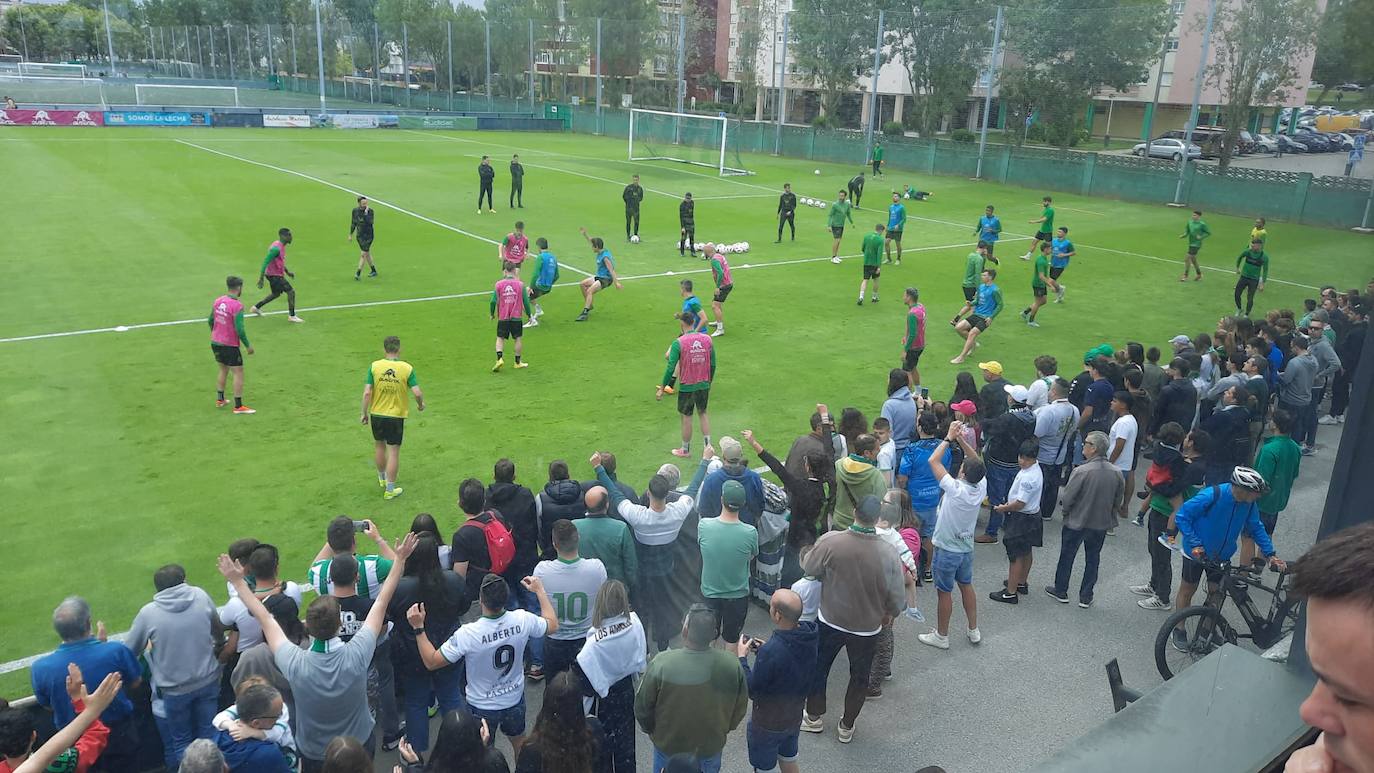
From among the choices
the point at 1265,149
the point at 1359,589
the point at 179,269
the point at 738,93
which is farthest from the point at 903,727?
the point at 738,93

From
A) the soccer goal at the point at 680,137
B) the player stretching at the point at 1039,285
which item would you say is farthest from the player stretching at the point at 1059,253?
the soccer goal at the point at 680,137

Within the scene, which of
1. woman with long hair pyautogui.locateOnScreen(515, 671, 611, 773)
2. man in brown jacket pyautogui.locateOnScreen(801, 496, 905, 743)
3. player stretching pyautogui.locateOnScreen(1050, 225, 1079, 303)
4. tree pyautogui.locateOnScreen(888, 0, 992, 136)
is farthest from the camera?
tree pyautogui.locateOnScreen(888, 0, 992, 136)

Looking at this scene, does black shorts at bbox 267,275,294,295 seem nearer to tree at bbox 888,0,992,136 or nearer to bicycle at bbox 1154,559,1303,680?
bicycle at bbox 1154,559,1303,680

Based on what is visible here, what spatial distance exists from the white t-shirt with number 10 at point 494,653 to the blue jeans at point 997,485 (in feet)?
19.9

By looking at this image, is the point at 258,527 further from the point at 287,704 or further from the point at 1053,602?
the point at 1053,602

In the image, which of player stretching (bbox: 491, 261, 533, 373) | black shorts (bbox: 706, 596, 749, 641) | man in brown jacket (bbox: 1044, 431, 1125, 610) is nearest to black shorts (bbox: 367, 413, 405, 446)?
player stretching (bbox: 491, 261, 533, 373)

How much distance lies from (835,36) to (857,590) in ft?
199

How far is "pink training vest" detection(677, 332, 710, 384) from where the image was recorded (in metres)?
12.4

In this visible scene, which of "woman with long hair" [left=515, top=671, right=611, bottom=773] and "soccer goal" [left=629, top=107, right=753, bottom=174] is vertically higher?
"soccer goal" [left=629, top=107, right=753, bottom=174]

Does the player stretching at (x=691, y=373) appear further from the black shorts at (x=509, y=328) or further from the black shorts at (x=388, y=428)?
the black shorts at (x=509, y=328)

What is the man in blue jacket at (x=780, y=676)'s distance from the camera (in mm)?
5844

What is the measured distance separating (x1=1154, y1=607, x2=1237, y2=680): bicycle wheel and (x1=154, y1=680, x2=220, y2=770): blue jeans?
7.35 metres

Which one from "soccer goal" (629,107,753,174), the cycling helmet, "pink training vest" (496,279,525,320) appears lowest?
"pink training vest" (496,279,525,320)

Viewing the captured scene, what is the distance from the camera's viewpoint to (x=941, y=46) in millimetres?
57750
